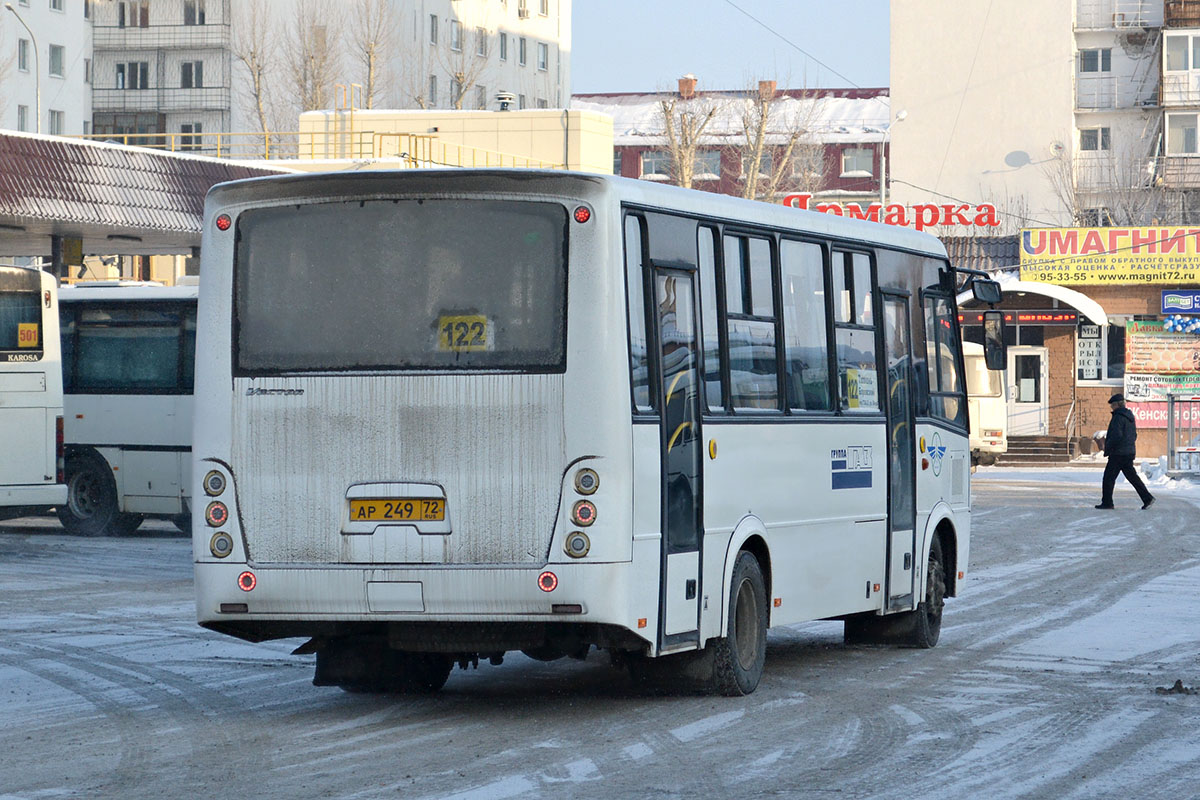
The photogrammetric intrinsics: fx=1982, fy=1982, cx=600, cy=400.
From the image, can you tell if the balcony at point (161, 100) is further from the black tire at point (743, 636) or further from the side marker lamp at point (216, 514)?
the side marker lamp at point (216, 514)

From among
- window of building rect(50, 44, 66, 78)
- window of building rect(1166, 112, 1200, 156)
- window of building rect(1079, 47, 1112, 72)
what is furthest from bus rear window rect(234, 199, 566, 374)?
window of building rect(50, 44, 66, 78)

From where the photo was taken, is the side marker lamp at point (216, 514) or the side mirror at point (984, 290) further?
the side mirror at point (984, 290)

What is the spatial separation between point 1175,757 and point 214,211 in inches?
209

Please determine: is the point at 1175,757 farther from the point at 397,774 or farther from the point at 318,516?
the point at 318,516

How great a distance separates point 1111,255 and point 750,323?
134 feet

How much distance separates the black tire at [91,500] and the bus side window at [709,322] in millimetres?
15160

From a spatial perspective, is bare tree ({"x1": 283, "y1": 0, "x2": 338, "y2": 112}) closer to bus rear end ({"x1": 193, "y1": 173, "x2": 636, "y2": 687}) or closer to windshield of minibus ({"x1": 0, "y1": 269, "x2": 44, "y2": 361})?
windshield of minibus ({"x1": 0, "y1": 269, "x2": 44, "y2": 361})

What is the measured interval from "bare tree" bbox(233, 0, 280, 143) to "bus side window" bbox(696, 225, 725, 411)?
67.7 metres

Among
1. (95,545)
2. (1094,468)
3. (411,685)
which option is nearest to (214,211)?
(411,685)

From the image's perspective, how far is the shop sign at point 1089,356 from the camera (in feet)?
162

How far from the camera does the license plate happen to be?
30.8ft

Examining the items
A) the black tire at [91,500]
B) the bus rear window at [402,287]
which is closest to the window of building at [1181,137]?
the black tire at [91,500]

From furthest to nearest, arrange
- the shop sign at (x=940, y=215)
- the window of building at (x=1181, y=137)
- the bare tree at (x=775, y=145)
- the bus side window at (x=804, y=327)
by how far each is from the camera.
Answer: the bare tree at (x=775, y=145), the window of building at (x=1181, y=137), the shop sign at (x=940, y=215), the bus side window at (x=804, y=327)

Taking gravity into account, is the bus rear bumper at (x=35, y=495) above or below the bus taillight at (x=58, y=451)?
below
